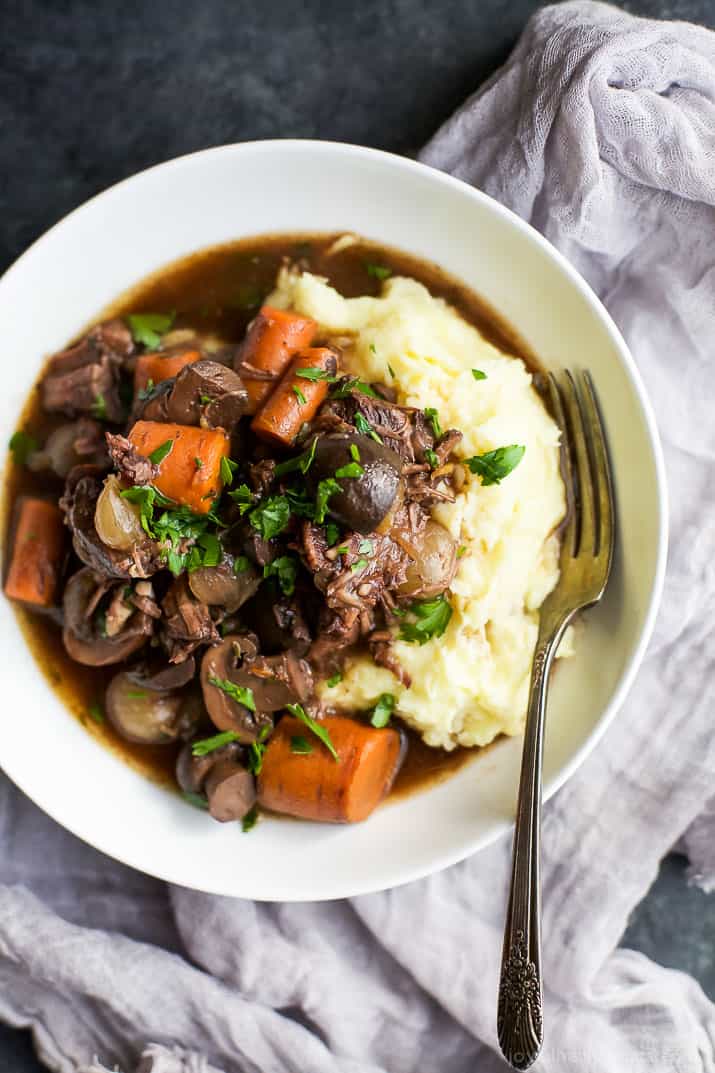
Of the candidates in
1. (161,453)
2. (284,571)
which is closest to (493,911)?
(284,571)

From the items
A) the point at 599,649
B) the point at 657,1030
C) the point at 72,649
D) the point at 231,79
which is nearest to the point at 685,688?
the point at 599,649

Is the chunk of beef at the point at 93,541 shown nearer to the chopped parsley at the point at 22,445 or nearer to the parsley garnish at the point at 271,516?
the parsley garnish at the point at 271,516

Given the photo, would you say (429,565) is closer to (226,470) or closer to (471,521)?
(471,521)

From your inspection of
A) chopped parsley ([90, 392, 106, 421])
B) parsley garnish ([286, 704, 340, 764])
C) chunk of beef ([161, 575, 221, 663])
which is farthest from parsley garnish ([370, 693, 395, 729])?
chopped parsley ([90, 392, 106, 421])

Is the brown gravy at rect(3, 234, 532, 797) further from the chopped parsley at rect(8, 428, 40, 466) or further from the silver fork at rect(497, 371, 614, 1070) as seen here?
the silver fork at rect(497, 371, 614, 1070)

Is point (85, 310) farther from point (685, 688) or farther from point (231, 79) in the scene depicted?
point (685, 688)
